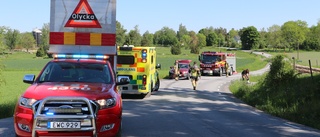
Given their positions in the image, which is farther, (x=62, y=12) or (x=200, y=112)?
(x=200, y=112)

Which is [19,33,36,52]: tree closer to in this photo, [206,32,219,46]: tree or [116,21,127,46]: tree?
[116,21,127,46]: tree

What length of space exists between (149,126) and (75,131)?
363cm

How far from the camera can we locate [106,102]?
6.36m

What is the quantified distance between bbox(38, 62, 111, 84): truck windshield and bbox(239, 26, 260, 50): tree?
14097cm

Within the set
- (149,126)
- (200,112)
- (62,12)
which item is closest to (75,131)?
(149,126)

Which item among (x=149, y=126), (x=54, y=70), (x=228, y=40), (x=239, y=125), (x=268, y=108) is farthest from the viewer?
(x=228, y=40)

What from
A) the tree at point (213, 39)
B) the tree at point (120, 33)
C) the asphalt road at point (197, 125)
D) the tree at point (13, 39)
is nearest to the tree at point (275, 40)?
the tree at point (213, 39)

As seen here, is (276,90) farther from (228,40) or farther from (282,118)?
(228,40)

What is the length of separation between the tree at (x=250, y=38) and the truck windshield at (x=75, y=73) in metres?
141

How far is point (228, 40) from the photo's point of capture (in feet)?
602

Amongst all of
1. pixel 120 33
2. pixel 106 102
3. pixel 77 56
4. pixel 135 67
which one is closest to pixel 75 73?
pixel 106 102

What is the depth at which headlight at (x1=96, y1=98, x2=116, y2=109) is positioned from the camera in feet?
20.6

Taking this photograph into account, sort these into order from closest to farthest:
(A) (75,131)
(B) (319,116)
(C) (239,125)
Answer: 1. (A) (75,131)
2. (C) (239,125)
3. (B) (319,116)

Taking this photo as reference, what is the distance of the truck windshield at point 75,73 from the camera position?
7441mm
